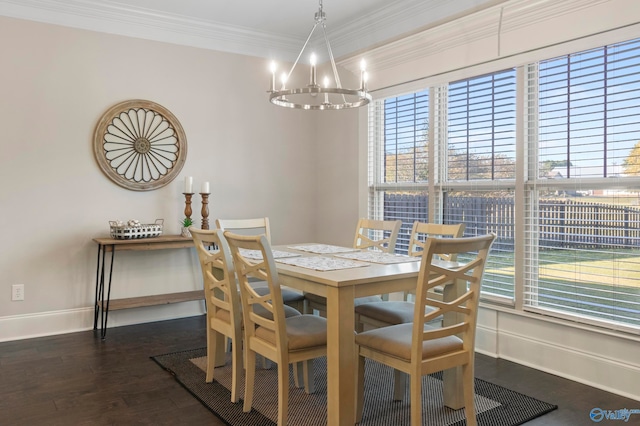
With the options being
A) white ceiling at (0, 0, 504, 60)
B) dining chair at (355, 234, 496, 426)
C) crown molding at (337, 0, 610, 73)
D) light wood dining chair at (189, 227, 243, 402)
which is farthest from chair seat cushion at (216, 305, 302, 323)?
white ceiling at (0, 0, 504, 60)

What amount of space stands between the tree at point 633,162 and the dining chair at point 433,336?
1.16m

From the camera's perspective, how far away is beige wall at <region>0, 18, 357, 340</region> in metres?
3.81

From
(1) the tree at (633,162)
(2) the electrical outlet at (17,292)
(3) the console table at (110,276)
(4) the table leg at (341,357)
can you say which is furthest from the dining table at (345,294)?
(2) the electrical outlet at (17,292)

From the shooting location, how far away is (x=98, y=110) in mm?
4098

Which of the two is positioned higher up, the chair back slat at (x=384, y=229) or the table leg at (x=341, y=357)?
→ the chair back slat at (x=384, y=229)

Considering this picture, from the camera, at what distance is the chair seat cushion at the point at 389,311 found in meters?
2.73

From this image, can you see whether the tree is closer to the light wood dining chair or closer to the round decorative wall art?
the light wood dining chair

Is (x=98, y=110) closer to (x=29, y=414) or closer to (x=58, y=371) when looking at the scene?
(x=58, y=371)

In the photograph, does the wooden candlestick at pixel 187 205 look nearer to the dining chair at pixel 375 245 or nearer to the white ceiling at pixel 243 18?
the white ceiling at pixel 243 18

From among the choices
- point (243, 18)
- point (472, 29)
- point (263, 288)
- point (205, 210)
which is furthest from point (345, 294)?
point (243, 18)

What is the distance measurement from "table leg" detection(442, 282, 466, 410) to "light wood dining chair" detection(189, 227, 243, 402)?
1080 millimetres

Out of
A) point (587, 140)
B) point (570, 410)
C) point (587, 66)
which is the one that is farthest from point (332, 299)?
point (587, 66)

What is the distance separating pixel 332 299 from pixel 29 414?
1.67 m

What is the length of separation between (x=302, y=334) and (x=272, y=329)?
14 cm
